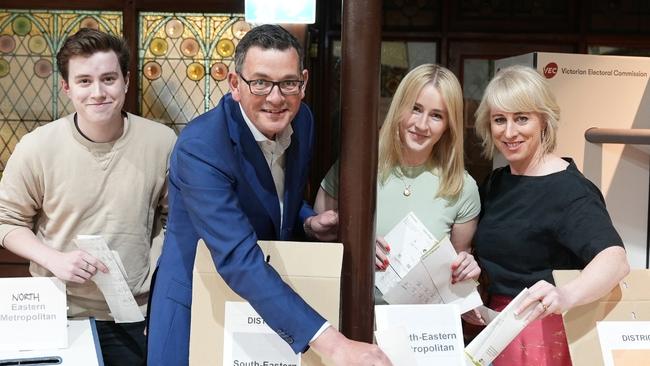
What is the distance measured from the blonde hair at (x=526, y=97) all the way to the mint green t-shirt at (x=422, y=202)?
230mm

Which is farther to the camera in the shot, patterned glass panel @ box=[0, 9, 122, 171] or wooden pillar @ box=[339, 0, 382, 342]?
patterned glass panel @ box=[0, 9, 122, 171]

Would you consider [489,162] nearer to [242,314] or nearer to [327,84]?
[327,84]

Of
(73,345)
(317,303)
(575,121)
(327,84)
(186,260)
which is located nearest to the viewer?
(317,303)

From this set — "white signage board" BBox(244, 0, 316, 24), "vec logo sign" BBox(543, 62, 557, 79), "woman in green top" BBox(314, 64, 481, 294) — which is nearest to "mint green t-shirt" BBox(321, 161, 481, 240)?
"woman in green top" BBox(314, 64, 481, 294)

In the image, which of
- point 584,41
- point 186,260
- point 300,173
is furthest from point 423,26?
point 186,260

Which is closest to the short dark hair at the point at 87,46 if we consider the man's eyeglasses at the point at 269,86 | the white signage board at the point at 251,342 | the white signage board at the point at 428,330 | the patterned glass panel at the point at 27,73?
the man's eyeglasses at the point at 269,86

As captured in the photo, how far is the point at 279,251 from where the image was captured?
158 centimetres

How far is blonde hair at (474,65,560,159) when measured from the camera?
1.89 meters

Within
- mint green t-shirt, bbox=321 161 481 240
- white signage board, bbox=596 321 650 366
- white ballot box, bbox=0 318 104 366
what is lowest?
white ballot box, bbox=0 318 104 366

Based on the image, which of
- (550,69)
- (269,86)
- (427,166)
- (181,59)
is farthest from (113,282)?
(181,59)

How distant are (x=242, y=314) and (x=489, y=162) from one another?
2358mm

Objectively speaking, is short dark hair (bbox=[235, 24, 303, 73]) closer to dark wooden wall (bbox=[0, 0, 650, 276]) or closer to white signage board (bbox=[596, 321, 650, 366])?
white signage board (bbox=[596, 321, 650, 366])

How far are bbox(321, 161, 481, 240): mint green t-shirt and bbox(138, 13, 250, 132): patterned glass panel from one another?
175 centimetres

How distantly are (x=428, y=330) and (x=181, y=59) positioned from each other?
2.34 metres
